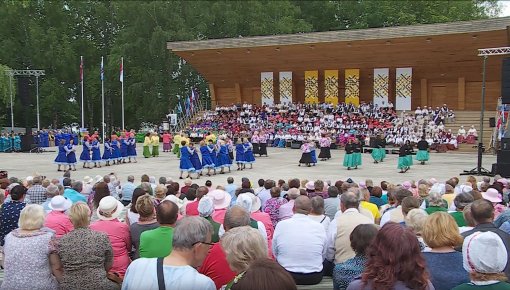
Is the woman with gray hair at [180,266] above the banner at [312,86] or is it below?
below

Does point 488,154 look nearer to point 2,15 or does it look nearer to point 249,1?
Answer: point 249,1

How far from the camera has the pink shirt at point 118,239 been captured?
4.86m

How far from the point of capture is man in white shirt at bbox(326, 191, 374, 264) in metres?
5.02

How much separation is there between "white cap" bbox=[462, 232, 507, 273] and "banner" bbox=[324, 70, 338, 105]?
1278 inches

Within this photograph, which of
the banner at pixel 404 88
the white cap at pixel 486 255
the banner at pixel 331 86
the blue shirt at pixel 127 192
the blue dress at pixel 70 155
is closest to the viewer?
Answer: the white cap at pixel 486 255

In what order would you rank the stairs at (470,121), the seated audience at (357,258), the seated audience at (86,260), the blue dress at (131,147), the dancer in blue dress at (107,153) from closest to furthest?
the seated audience at (357,258) < the seated audience at (86,260) < the dancer in blue dress at (107,153) < the blue dress at (131,147) < the stairs at (470,121)

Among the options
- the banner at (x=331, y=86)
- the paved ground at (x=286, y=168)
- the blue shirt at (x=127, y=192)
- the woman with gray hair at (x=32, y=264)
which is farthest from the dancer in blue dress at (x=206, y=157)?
the banner at (x=331, y=86)

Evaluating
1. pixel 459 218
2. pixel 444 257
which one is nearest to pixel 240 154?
pixel 459 218

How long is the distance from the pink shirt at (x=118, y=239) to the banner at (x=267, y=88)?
3241 cm

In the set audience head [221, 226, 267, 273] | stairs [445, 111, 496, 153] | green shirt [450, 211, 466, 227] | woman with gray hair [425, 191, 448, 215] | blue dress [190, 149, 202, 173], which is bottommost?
blue dress [190, 149, 202, 173]

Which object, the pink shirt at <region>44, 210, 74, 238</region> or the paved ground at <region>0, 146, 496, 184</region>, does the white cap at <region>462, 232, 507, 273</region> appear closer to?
the pink shirt at <region>44, 210, 74, 238</region>

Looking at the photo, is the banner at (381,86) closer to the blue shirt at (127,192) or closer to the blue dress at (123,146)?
the blue dress at (123,146)

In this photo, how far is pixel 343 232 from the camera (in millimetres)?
5070

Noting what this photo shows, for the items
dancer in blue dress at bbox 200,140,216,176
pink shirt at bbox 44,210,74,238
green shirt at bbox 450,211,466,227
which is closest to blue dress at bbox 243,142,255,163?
dancer in blue dress at bbox 200,140,216,176
